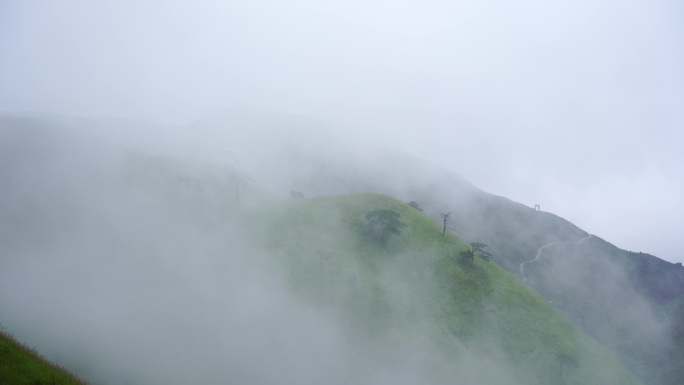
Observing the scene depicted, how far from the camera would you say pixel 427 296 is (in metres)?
61.8

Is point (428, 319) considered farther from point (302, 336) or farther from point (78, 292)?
point (78, 292)

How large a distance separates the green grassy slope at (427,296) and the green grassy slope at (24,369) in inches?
1476

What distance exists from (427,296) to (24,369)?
52.5 metres

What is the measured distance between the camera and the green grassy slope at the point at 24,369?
1689 centimetres

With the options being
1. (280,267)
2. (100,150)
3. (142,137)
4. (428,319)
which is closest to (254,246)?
(280,267)

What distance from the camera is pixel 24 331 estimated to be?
34031 mm

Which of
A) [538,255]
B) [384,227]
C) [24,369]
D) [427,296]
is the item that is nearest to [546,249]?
[538,255]

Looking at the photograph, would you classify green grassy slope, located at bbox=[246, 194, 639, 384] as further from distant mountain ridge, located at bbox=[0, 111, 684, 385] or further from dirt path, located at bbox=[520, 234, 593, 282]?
dirt path, located at bbox=[520, 234, 593, 282]

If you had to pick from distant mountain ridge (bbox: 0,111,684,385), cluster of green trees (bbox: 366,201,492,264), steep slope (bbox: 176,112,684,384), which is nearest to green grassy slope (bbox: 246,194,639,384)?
cluster of green trees (bbox: 366,201,492,264)

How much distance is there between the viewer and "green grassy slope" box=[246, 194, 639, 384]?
55.3 m

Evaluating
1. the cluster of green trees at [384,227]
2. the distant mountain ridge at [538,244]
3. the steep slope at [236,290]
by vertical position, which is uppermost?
the distant mountain ridge at [538,244]

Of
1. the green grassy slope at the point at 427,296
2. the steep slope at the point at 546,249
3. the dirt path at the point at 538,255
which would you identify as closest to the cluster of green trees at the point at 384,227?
the green grassy slope at the point at 427,296

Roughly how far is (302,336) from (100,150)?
199 feet

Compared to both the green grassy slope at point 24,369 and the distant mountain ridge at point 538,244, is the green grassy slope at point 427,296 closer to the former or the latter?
the distant mountain ridge at point 538,244
